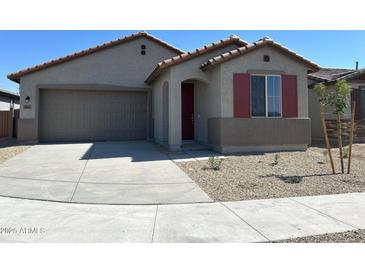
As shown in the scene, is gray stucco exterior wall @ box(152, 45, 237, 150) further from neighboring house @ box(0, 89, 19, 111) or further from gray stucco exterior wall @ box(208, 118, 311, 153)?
neighboring house @ box(0, 89, 19, 111)

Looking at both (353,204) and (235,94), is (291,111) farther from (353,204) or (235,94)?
(353,204)

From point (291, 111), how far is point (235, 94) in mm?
2325

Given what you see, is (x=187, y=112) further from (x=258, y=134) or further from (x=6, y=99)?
(x=6, y=99)

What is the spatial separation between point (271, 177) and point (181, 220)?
3.51 m

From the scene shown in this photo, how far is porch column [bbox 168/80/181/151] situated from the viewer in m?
10.8

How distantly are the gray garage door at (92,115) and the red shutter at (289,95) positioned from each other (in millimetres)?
7484

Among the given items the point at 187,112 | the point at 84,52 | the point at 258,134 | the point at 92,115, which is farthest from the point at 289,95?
the point at 84,52

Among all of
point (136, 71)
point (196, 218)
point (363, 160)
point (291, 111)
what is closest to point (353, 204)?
point (196, 218)

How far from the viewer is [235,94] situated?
10367 mm

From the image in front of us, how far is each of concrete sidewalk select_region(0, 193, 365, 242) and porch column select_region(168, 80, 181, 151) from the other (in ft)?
19.2

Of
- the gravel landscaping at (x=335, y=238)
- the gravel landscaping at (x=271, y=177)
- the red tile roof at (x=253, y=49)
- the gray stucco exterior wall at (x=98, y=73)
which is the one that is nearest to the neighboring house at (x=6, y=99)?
the gray stucco exterior wall at (x=98, y=73)
